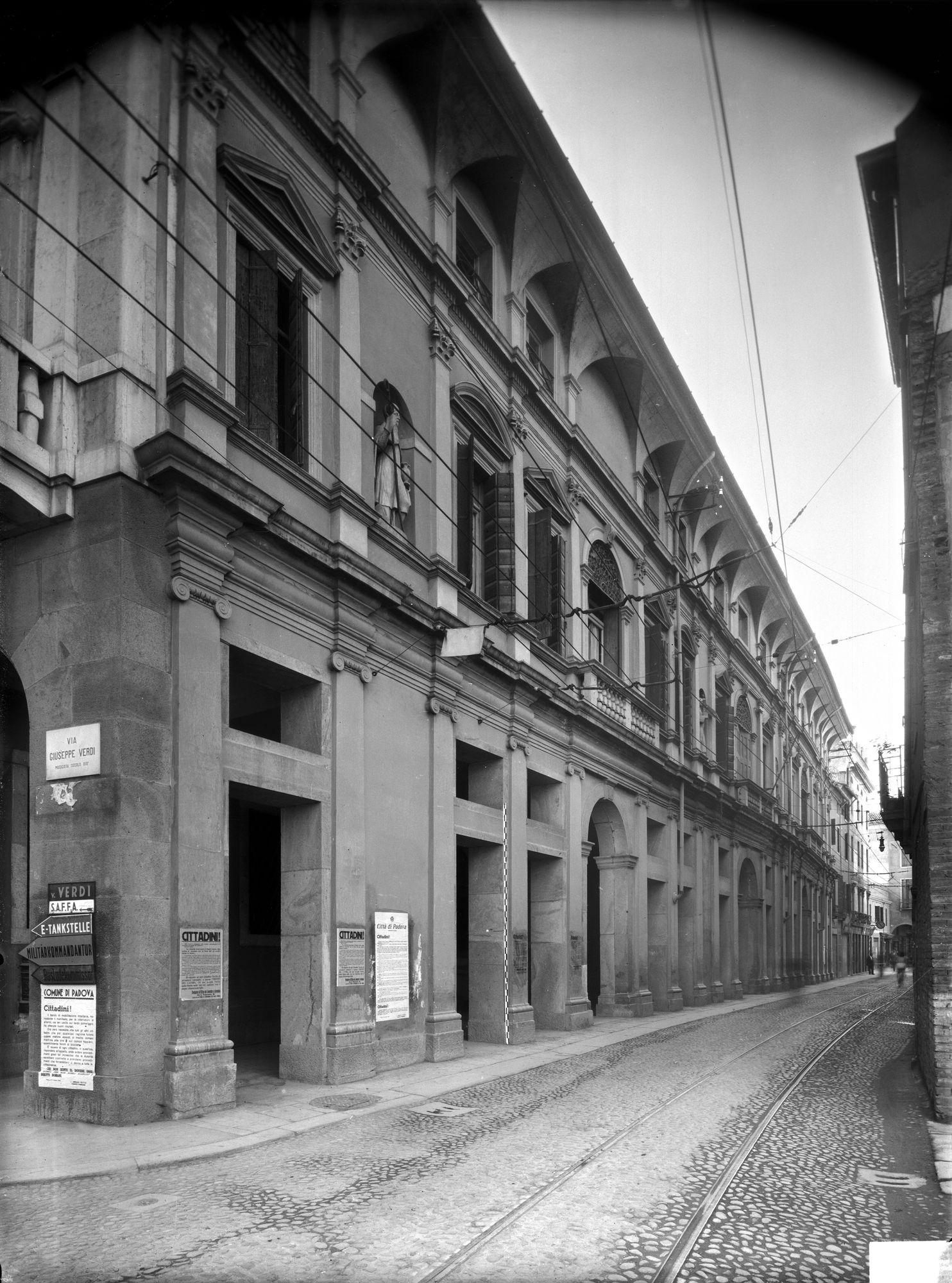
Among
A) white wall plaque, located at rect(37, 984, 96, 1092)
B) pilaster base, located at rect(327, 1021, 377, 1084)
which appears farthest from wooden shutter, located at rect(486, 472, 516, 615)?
white wall plaque, located at rect(37, 984, 96, 1092)

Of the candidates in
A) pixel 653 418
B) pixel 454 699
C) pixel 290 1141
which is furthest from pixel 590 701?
pixel 290 1141

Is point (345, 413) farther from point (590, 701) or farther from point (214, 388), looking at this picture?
point (590, 701)

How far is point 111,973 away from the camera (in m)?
10.2

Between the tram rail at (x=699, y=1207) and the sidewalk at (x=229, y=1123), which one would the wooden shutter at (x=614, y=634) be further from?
the tram rail at (x=699, y=1207)

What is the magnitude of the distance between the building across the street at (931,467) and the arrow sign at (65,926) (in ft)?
25.7

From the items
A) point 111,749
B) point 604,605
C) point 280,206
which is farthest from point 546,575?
point 111,749

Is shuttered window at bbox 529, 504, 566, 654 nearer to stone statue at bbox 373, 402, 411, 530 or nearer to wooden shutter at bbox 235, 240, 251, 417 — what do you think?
stone statue at bbox 373, 402, 411, 530

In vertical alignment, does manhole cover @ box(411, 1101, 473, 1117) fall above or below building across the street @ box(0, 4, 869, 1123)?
below

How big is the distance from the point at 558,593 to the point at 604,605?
2.73 metres

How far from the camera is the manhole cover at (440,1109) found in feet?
Answer: 36.8

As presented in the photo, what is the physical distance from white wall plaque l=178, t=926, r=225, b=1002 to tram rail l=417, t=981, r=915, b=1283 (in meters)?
3.95

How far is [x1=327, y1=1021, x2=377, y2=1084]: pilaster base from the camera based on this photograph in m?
12.9

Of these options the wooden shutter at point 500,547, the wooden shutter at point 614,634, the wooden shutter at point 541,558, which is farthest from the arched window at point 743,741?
the wooden shutter at point 500,547

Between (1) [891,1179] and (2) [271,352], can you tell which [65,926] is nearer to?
(2) [271,352]
